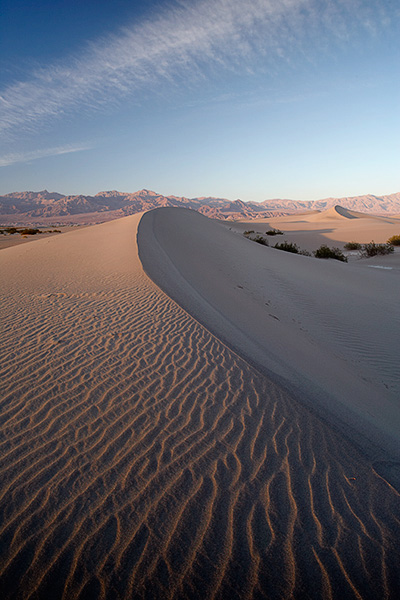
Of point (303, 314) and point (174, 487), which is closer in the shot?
point (174, 487)

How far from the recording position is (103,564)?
1.75m

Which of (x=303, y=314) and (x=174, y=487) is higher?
(x=174, y=487)

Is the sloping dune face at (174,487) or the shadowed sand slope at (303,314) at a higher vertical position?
the sloping dune face at (174,487)

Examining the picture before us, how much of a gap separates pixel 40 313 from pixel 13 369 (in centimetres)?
205

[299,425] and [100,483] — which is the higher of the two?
[100,483]

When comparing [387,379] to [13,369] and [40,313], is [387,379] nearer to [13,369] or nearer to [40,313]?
[13,369]

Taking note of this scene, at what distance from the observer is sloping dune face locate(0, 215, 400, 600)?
1.74 metres

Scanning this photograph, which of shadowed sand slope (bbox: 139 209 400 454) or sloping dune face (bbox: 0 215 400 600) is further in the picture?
shadowed sand slope (bbox: 139 209 400 454)

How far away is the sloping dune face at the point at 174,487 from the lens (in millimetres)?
1736

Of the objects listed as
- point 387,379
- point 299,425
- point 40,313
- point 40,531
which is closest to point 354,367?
point 387,379

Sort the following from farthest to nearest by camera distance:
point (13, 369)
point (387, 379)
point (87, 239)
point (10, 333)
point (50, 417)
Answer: point (87, 239)
point (387, 379)
point (10, 333)
point (13, 369)
point (50, 417)

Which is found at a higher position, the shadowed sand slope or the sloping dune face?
the sloping dune face

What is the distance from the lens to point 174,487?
2.25 meters

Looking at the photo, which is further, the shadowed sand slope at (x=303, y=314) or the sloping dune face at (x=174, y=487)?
the shadowed sand slope at (x=303, y=314)
